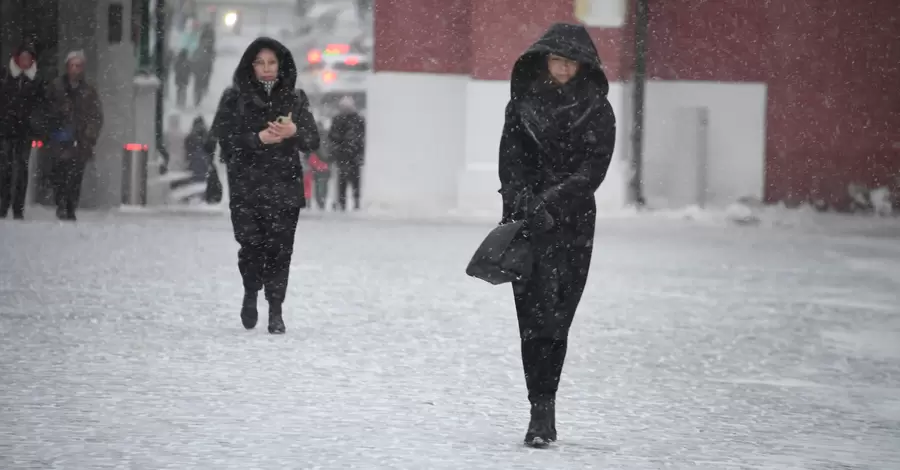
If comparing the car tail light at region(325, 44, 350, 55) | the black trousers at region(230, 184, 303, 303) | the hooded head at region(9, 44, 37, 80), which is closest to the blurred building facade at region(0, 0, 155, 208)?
the hooded head at region(9, 44, 37, 80)

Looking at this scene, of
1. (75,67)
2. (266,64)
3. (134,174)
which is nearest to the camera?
(266,64)

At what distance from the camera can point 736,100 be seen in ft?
91.1

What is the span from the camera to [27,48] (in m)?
22.1

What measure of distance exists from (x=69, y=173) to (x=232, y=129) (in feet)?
35.5

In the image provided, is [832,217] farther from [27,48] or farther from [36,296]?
[36,296]

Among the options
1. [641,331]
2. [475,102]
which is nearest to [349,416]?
[641,331]

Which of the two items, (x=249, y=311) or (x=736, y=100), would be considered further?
(x=736, y=100)

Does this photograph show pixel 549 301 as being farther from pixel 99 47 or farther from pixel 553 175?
pixel 99 47

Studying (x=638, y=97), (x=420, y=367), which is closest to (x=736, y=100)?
(x=638, y=97)

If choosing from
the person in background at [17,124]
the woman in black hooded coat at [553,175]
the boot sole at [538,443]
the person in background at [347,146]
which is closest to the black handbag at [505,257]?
the woman in black hooded coat at [553,175]

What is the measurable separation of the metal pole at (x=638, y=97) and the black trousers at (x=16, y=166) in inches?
393

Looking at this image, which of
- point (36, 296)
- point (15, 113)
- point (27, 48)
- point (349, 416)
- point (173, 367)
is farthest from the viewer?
point (27, 48)

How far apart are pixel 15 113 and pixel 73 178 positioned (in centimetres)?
102

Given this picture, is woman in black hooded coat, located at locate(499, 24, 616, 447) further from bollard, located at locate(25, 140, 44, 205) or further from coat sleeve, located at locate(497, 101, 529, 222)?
bollard, located at locate(25, 140, 44, 205)
